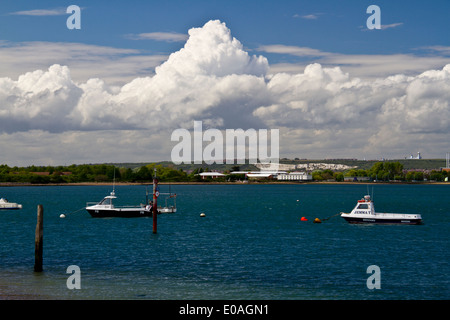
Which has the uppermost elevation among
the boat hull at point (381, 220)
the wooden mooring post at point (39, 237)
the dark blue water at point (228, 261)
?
the wooden mooring post at point (39, 237)

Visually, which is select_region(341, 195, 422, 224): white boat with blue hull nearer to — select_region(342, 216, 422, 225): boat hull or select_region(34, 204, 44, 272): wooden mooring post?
select_region(342, 216, 422, 225): boat hull

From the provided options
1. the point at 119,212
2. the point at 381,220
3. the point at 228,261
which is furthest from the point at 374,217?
the point at 119,212

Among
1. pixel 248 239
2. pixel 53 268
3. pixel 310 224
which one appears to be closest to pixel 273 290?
pixel 53 268

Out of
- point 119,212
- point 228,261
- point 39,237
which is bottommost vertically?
point 228,261

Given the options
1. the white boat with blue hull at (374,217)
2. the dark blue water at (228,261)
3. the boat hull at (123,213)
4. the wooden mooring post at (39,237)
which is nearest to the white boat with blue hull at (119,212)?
the boat hull at (123,213)

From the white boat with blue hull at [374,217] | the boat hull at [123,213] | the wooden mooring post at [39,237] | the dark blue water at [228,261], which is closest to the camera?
the dark blue water at [228,261]

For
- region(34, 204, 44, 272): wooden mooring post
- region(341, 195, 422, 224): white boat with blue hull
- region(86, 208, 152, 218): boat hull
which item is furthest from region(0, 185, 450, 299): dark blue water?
region(86, 208, 152, 218): boat hull

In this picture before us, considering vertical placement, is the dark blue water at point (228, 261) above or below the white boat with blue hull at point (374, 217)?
below

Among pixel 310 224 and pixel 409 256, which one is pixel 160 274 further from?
pixel 310 224

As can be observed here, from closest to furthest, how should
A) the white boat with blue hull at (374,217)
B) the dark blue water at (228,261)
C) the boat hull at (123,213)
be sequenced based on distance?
the dark blue water at (228,261)
the white boat with blue hull at (374,217)
the boat hull at (123,213)

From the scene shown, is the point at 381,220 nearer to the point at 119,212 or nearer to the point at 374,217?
the point at 374,217

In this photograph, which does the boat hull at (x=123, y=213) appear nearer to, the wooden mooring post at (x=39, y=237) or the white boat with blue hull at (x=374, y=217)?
the white boat with blue hull at (x=374, y=217)

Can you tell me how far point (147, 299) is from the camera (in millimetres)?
44719

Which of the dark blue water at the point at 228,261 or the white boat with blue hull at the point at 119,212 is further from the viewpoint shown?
the white boat with blue hull at the point at 119,212
